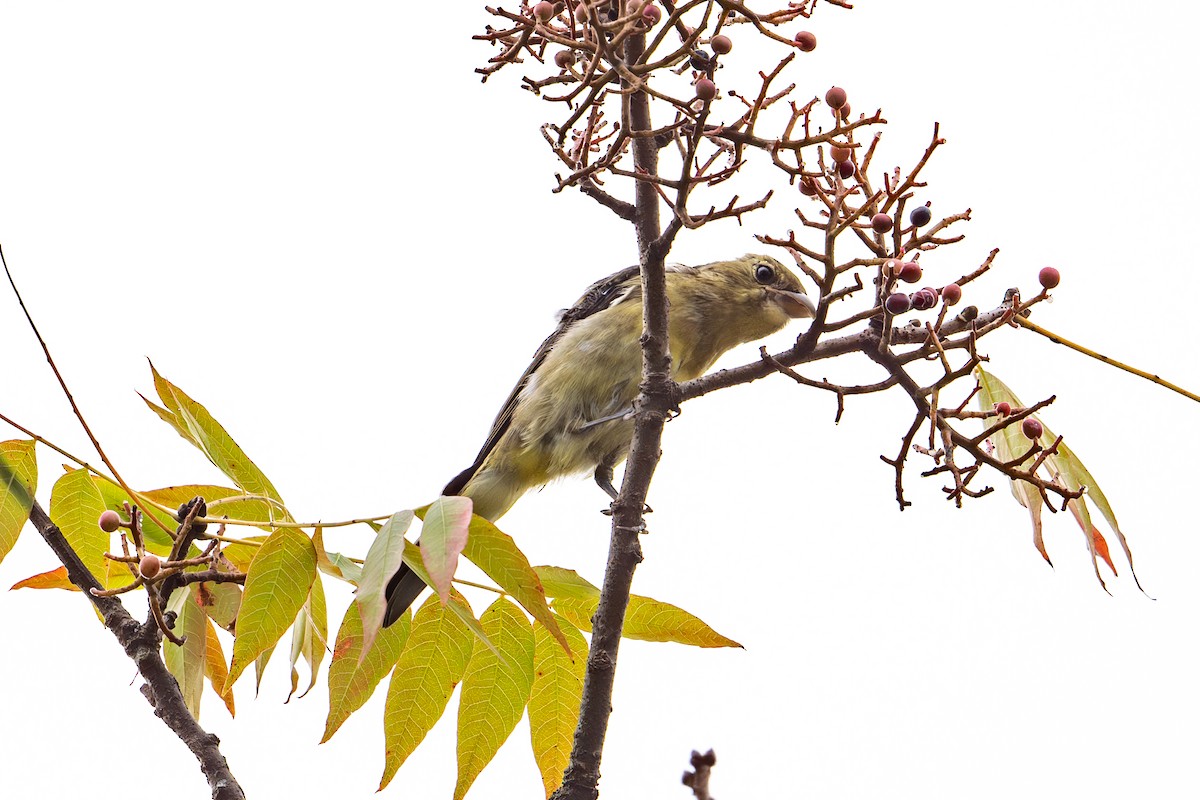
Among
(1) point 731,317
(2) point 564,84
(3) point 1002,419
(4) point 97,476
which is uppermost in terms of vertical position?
(1) point 731,317

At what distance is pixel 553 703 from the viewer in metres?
3.54

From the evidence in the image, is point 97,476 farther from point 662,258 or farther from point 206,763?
point 662,258

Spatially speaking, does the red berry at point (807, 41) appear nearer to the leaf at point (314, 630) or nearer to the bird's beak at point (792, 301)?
the leaf at point (314, 630)

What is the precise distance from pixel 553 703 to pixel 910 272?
1.60m

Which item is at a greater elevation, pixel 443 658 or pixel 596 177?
pixel 596 177

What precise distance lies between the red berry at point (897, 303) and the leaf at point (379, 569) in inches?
48.0

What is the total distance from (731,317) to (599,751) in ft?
11.6

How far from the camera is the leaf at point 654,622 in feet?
10.6

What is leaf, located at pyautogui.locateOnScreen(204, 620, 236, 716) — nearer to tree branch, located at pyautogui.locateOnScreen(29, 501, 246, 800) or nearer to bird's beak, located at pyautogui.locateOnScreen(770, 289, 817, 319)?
tree branch, located at pyautogui.locateOnScreen(29, 501, 246, 800)

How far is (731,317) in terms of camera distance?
653 centimetres

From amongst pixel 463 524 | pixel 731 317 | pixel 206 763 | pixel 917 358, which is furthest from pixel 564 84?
pixel 731 317

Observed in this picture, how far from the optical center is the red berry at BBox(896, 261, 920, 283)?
2.90 metres

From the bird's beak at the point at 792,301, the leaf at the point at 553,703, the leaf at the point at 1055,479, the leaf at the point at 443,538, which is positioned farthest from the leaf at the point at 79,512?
the bird's beak at the point at 792,301

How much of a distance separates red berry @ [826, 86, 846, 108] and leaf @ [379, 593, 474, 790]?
160cm
